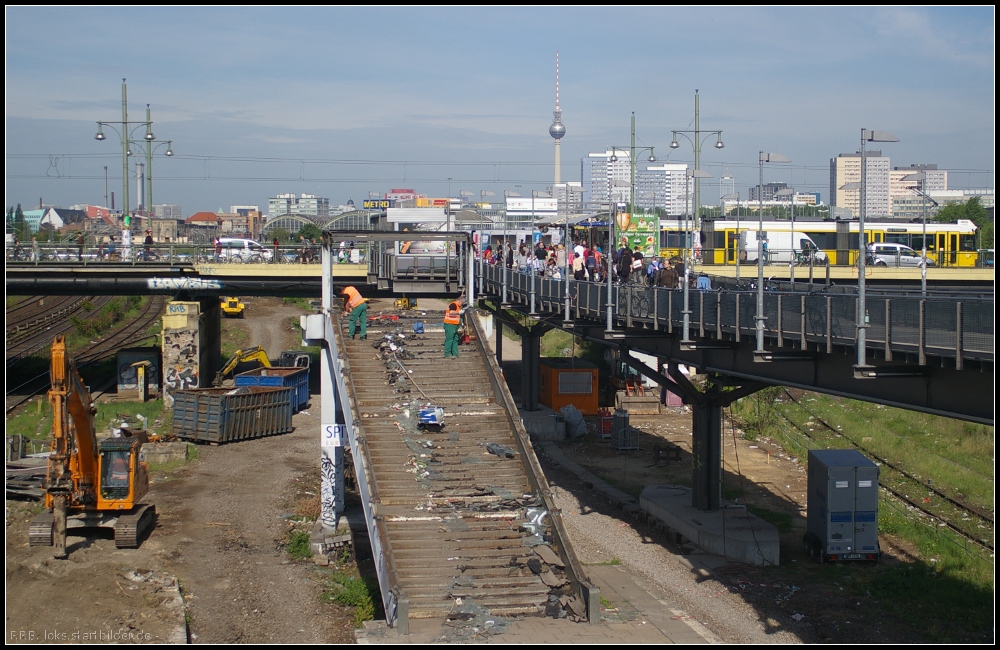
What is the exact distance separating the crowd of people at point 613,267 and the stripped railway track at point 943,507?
8714 millimetres

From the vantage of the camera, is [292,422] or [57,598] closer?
[57,598]

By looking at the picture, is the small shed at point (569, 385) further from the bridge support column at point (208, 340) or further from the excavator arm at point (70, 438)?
the excavator arm at point (70, 438)

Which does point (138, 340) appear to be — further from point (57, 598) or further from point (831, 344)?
point (831, 344)

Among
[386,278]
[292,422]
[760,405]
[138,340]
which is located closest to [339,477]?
[386,278]

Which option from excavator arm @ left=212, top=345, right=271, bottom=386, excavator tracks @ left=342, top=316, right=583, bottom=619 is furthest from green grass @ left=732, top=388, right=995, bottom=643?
excavator arm @ left=212, top=345, right=271, bottom=386

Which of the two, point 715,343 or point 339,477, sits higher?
point 715,343

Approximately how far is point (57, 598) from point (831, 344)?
1541 centimetres

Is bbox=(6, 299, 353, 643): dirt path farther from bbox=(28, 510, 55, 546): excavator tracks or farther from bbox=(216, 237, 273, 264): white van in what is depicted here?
bbox=(216, 237, 273, 264): white van

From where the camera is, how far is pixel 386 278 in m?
34.4

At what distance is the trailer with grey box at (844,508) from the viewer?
2097 centimetres

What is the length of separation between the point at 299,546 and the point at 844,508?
1278cm

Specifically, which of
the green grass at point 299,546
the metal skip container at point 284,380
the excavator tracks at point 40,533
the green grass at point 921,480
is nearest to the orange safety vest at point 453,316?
the green grass at point 299,546

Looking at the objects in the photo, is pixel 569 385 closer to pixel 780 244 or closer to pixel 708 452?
pixel 780 244

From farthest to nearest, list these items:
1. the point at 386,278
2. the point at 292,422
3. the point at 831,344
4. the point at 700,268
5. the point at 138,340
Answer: the point at 138,340 → the point at 700,268 → the point at 292,422 → the point at 386,278 → the point at 831,344
